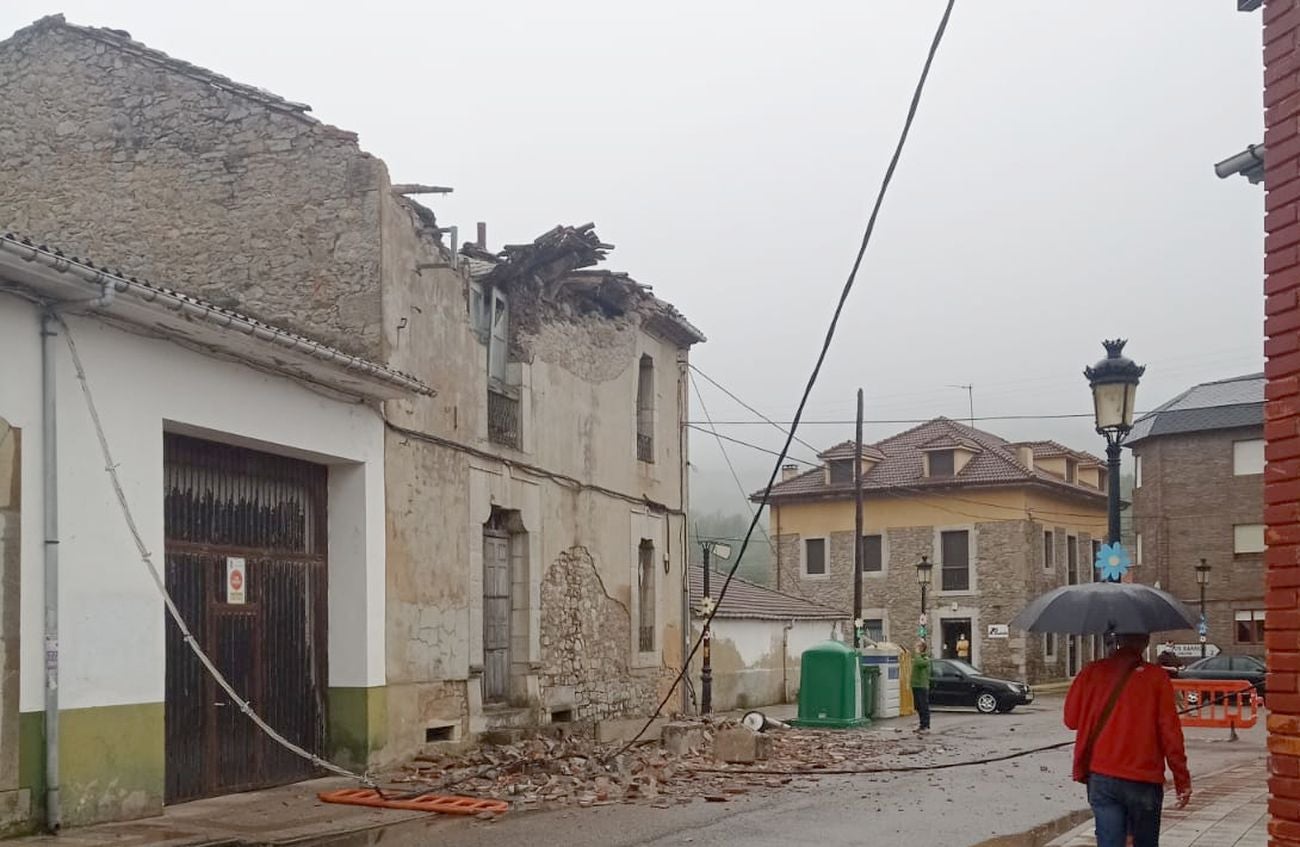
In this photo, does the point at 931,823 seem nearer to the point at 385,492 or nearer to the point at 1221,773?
the point at 1221,773

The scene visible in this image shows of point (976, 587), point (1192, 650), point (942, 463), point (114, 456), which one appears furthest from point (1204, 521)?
point (114, 456)

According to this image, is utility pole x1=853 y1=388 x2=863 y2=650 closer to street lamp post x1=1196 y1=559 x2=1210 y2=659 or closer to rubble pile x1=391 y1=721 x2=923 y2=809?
rubble pile x1=391 y1=721 x2=923 y2=809

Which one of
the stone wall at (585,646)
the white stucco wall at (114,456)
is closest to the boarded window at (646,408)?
the stone wall at (585,646)

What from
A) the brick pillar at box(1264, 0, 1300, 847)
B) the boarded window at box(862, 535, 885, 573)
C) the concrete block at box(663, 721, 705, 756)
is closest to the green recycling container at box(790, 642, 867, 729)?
the concrete block at box(663, 721, 705, 756)

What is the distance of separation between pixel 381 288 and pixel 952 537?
35.0 m

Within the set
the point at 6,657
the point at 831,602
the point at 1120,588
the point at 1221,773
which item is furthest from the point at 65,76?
the point at 831,602

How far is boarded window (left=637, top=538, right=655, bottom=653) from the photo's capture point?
22406mm

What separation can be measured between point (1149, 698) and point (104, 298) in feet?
24.7

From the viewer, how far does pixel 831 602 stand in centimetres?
4766

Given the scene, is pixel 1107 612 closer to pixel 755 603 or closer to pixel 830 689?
pixel 830 689

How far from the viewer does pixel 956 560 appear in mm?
46500

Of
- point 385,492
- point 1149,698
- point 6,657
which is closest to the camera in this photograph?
point 1149,698

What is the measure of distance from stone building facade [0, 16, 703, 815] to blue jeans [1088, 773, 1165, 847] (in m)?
8.72

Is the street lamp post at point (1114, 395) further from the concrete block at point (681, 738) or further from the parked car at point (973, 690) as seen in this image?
the parked car at point (973, 690)
